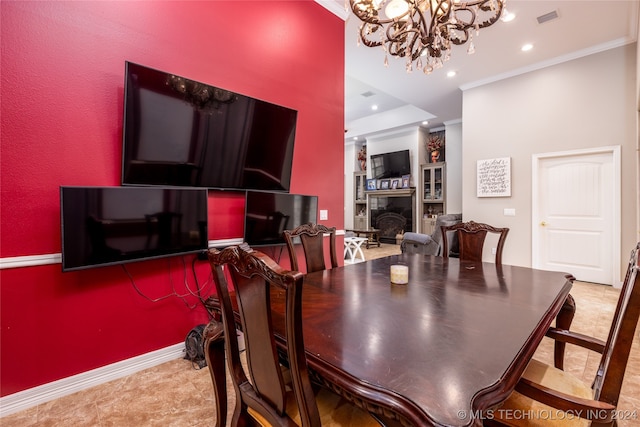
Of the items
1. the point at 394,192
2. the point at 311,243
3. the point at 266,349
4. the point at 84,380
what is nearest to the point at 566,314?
the point at 311,243

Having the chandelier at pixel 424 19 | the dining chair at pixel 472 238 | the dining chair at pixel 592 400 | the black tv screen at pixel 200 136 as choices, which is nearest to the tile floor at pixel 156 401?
the dining chair at pixel 472 238

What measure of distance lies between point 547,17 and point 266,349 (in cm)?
471

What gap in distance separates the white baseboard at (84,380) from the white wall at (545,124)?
5058 millimetres

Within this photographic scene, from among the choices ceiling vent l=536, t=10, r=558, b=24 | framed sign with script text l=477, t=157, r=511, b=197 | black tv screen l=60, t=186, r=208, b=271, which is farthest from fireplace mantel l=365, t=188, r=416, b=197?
black tv screen l=60, t=186, r=208, b=271

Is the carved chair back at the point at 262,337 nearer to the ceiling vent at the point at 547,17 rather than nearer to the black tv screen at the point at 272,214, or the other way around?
the black tv screen at the point at 272,214

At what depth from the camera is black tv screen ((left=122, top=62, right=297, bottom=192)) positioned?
75.4 inches

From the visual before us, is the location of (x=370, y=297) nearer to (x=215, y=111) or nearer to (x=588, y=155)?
(x=215, y=111)

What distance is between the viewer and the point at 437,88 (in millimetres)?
5332

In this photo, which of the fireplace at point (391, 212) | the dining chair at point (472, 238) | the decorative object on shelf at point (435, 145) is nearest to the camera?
the dining chair at point (472, 238)

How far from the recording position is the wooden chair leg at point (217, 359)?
1.20 metres

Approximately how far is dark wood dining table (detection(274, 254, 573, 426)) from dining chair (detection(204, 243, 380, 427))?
0.09 metres

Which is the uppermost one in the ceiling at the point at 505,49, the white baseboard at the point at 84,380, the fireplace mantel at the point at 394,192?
the ceiling at the point at 505,49

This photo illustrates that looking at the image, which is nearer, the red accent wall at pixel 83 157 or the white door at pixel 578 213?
the red accent wall at pixel 83 157

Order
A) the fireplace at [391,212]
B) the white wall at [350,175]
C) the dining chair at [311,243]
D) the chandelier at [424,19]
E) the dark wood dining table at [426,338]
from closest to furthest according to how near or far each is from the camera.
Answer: the dark wood dining table at [426,338], the chandelier at [424,19], the dining chair at [311,243], the fireplace at [391,212], the white wall at [350,175]
